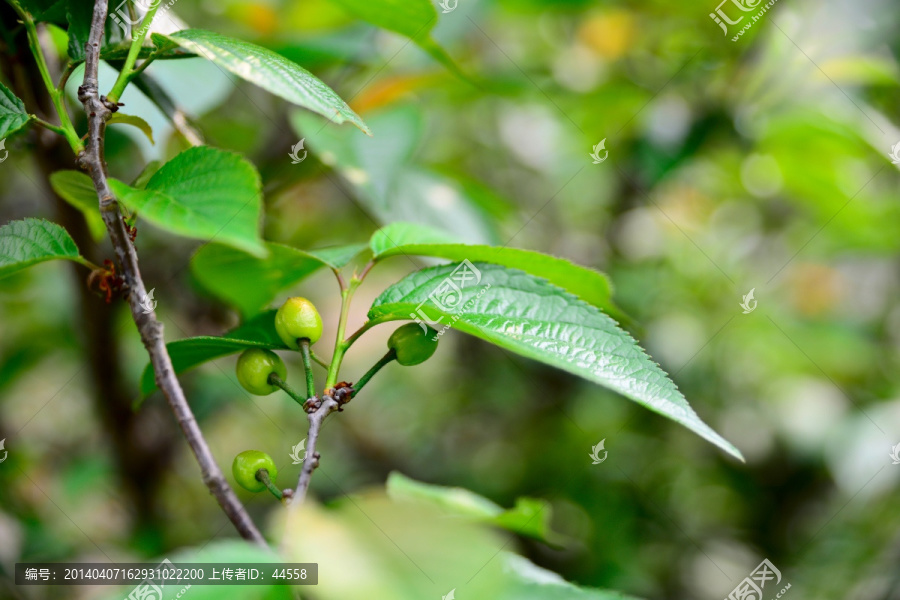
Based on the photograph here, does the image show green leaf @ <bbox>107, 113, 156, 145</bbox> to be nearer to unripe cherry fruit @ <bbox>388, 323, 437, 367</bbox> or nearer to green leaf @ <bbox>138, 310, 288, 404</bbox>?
green leaf @ <bbox>138, 310, 288, 404</bbox>

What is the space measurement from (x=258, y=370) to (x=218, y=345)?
A: 44 mm

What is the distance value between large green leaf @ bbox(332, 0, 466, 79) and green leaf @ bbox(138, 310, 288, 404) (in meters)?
0.39

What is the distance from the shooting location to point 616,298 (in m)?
1.73

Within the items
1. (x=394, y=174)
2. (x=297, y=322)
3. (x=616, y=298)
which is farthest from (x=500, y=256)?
(x=616, y=298)

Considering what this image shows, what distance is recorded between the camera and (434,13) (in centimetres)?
76

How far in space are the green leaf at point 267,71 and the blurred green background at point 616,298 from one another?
574 millimetres

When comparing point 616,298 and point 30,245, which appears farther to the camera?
point 616,298

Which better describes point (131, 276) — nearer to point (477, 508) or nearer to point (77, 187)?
point (77, 187)

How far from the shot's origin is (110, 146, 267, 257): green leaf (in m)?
0.41

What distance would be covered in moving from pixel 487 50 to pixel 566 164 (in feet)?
1.55

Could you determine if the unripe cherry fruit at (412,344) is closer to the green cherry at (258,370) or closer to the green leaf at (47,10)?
the green cherry at (258,370)

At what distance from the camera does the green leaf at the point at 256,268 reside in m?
0.70

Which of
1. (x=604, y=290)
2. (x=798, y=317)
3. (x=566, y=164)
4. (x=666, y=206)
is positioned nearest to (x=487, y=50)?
(x=566, y=164)

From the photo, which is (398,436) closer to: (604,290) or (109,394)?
(109,394)
